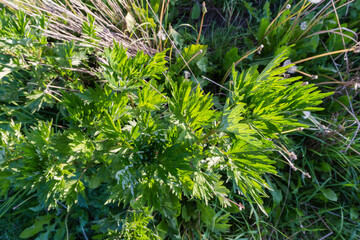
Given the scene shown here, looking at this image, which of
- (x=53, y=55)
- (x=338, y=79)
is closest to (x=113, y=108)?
(x=53, y=55)

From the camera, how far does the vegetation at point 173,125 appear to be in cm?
106

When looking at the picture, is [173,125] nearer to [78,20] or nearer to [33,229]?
[78,20]

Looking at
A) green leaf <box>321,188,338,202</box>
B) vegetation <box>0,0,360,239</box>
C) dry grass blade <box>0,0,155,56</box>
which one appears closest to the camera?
vegetation <box>0,0,360,239</box>

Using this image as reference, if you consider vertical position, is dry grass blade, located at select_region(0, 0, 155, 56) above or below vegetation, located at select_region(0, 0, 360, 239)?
above

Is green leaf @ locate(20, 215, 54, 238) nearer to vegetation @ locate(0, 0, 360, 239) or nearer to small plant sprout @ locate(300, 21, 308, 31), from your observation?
vegetation @ locate(0, 0, 360, 239)

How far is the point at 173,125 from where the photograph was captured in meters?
1.19

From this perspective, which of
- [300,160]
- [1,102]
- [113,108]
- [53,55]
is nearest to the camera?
[113,108]

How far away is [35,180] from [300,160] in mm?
1845

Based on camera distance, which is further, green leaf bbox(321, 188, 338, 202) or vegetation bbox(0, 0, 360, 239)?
green leaf bbox(321, 188, 338, 202)

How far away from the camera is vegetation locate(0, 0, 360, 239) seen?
3.48 feet

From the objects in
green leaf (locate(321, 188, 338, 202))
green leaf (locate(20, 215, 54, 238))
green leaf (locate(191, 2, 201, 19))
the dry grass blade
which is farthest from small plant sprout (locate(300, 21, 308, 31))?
green leaf (locate(20, 215, 54, 238))

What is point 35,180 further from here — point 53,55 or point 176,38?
point 176,38

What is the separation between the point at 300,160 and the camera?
1992 mm

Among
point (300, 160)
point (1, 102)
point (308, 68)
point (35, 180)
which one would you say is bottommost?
point (300, 160)
